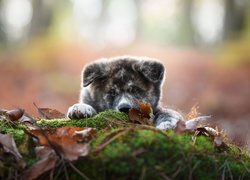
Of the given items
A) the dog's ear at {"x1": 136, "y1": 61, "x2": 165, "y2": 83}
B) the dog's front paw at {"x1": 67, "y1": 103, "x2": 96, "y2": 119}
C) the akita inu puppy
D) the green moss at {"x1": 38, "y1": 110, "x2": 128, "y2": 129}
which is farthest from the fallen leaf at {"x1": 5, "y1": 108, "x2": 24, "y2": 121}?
the dog's ear at {"x1": 136, "y1": 61, "x2": 165, "y2": 83}

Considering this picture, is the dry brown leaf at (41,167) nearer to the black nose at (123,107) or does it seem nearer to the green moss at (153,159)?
the green moss at (153,159)

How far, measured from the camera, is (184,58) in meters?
29.4

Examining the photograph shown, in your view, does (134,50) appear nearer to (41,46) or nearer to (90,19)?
(41,46)

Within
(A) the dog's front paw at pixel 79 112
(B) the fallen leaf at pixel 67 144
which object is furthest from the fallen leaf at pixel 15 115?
(B) the fallen leaf at pixel 67 144

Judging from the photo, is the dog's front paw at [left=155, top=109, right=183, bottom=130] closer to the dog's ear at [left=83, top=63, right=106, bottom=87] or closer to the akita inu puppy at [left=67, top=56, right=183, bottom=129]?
the akita inu puppy at [left=67, top=56, right=183, bottom=129]

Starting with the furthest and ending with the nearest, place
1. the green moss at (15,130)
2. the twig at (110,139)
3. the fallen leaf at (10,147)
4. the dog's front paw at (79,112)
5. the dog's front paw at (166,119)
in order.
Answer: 1. the dog's front paw at (166,119)
2. the dog's front paw at (79,112)
3. the green moss at (15,130)
4. the fallen leaf at (10,147)
5. the twig at (110,139)

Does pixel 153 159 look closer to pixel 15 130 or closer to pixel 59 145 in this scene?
pixel 59 145

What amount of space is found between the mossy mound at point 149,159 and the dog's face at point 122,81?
368cm

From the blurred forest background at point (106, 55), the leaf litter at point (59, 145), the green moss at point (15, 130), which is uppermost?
the leaf litter at point (59, 145)

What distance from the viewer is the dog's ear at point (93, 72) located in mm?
8664

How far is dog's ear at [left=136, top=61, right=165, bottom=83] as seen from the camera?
8.63 meters

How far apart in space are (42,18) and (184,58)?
7778 millimetres

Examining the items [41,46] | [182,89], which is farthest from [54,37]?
[182,89]

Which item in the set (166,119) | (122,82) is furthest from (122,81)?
(166,119)
